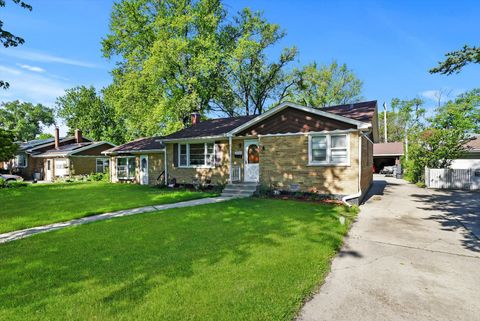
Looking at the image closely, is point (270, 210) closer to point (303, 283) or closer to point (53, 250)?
point (303, 283)

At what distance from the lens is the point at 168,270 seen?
14.4 ft

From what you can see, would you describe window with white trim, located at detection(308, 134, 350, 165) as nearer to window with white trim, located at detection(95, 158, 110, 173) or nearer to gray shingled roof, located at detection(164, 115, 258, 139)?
gray shingled roof, located at detection(164, 115, 258, 139)

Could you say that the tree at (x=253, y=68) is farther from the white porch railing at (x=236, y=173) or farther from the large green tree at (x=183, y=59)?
the white porch railing at (x=236, y=173)

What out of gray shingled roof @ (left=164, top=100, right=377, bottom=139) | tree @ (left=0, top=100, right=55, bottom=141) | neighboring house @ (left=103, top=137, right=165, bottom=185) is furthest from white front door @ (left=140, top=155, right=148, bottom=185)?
tree @ (left=0, top=100, right=55, bottom=141)

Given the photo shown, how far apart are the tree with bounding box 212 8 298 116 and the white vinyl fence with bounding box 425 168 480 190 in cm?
1913

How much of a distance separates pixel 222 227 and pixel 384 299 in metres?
4.24

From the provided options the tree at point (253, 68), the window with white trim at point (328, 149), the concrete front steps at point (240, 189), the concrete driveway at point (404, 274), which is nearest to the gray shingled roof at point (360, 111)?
the window with white trim at point (328, 149)

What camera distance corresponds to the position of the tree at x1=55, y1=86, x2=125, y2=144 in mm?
47031

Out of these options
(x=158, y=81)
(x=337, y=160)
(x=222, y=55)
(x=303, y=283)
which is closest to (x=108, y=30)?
(x=158, y=81)

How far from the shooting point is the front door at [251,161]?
14.2m

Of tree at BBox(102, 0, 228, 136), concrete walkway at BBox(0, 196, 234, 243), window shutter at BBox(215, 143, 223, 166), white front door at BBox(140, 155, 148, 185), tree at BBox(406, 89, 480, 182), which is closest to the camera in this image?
concrete walkway at BBox(0, 196, 234, 243)

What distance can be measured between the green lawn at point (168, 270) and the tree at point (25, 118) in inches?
2664

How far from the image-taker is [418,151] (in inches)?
755

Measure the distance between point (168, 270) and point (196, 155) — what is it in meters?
12.5
